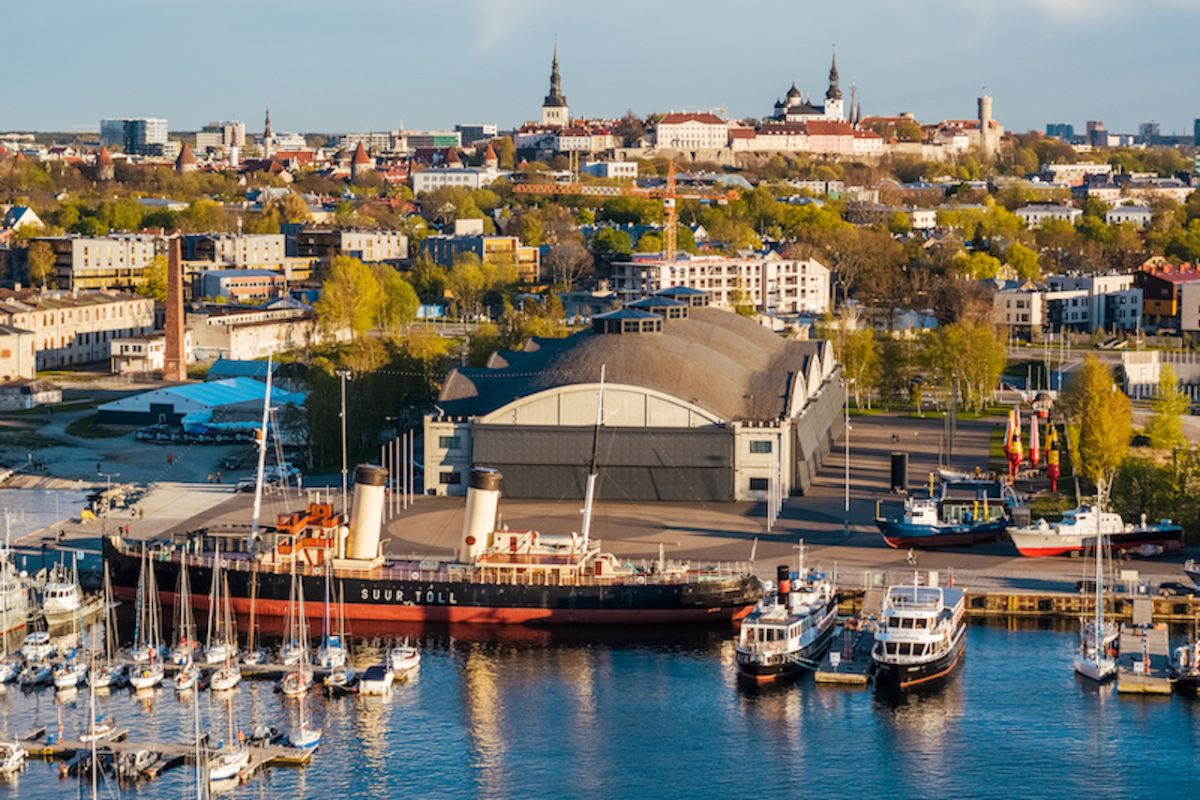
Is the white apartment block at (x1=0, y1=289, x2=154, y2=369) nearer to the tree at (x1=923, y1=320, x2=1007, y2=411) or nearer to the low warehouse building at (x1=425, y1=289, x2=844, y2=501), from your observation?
the low warehouse building at (x1=425, y1=289, x2=844, y2=501)

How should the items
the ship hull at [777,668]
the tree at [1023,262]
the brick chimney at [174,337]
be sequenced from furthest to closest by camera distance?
1. the tree at [1023,262]
2. the brick chimney at [174,337]
3. the ship hull at [777,668]

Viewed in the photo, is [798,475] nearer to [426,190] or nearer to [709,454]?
[709,454]

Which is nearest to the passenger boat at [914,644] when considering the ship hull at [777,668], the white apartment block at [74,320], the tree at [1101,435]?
the ship hull at [777,668]

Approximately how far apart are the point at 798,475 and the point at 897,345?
26.5m

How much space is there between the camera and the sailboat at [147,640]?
41.8 meters

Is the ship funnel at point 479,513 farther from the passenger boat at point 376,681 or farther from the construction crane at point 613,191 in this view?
the construction crane at point 613,191

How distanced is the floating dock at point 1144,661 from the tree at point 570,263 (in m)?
84.6

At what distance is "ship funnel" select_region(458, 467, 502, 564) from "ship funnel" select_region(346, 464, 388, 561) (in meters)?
2.07

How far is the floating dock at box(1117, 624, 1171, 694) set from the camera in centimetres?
4178

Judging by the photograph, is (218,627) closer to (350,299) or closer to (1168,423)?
(1168,423)

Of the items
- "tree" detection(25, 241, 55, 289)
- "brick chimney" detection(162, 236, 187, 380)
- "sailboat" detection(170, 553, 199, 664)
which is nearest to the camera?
"sailboat" detection(170, 553, 199, 664)

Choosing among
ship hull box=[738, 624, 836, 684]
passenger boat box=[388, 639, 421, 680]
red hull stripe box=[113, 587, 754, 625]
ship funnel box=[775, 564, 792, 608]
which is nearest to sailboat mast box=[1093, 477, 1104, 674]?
ship hull box=[738, 624, 836, 684]

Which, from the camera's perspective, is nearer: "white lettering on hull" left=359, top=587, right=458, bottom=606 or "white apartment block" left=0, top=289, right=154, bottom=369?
"white lettering on hull" left=359, top=587, right=458, bottom=606

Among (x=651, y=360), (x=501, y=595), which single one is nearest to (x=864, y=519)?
(x=651, y=360)
